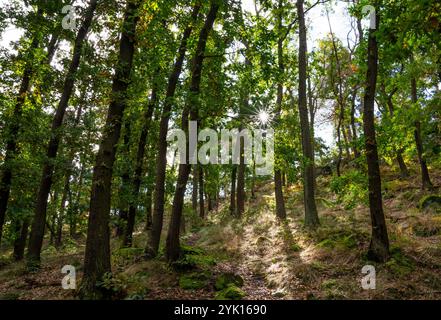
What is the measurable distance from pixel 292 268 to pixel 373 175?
3.34 meters

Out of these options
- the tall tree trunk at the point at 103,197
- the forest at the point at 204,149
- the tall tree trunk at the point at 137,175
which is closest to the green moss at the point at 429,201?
the forest at the point at 204,149

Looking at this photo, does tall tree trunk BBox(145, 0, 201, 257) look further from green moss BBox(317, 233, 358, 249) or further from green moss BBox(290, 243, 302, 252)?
green moss BBox(317, 233, 358, 249)

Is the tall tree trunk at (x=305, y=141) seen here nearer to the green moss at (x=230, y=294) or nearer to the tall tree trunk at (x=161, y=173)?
the tall tree trunk at (x=161, y=173)

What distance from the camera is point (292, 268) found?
8.45m

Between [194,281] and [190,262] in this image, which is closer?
[194,281]

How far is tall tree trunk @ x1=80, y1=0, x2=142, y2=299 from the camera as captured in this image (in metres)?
7.06

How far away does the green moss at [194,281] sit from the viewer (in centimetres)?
779

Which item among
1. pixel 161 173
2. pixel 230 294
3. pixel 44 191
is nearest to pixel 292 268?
pixel 230 294

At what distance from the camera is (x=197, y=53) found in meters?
9.30

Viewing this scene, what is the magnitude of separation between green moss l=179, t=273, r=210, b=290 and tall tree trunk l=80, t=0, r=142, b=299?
1941mm

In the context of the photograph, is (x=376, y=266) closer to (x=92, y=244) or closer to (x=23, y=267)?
(x=92, y=244)

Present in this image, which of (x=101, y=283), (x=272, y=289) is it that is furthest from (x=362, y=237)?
(x=101, y=283)

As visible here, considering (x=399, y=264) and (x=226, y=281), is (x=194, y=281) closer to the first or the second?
(x=226, y=281)

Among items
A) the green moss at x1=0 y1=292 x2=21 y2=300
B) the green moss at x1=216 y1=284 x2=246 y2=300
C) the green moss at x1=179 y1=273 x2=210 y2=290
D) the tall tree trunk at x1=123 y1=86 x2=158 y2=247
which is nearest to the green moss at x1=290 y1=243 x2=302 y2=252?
the green moss at x1=179 y1=273 x2=210 y2=290
